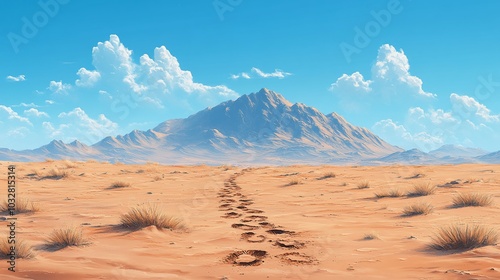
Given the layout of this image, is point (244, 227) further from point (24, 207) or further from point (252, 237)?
point (24, 207)

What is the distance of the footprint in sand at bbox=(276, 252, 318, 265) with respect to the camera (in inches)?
228

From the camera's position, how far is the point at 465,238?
609 centimetres

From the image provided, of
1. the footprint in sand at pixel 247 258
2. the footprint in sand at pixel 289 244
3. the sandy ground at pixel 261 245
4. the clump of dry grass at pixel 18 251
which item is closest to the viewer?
the sandy ground at pixel 261 245

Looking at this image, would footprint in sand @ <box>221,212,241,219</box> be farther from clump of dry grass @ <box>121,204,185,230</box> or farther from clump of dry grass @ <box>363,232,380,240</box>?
clump of dry grass @ <box>363,232,380,240</box>

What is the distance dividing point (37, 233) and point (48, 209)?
355 centimetres

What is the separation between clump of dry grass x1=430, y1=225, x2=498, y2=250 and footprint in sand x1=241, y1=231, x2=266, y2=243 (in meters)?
2.85

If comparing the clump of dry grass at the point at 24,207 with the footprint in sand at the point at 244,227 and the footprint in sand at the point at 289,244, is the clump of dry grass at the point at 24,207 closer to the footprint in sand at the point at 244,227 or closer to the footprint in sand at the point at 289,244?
the footprint in sand at the point at 244,227

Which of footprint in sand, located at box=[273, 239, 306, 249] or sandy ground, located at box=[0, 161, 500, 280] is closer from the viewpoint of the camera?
sandy ground, located at box=[0, 161, 500, 280]

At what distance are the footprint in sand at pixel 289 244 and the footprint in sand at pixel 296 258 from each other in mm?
473

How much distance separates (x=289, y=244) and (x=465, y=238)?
2676mm

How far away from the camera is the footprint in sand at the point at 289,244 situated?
22.3 ft

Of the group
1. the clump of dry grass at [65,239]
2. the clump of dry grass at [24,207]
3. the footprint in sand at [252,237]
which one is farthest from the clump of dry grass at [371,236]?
the clump of dry grass at [24,207]

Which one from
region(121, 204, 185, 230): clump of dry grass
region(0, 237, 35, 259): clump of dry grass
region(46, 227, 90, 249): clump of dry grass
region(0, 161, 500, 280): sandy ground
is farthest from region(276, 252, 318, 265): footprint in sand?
region(0, 237, 35, 259): clump of dry grass

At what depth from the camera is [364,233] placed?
26.0ft
